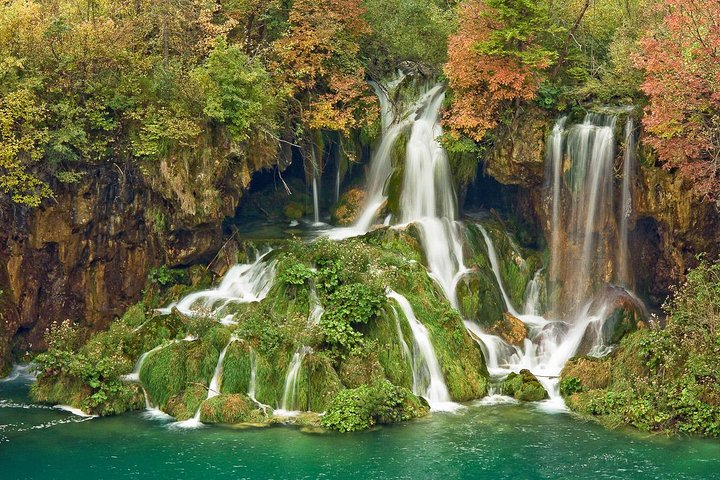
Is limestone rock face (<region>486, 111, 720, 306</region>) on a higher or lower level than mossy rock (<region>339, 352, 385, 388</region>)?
higher

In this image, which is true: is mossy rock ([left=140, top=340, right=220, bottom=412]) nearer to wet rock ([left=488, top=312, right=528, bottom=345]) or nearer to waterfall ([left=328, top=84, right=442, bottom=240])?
waterfall ([left=328, top=84, right=442, bottom=240])

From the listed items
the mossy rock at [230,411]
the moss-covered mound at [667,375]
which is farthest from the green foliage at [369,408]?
Answer: the moss-covered mound at [667,375]

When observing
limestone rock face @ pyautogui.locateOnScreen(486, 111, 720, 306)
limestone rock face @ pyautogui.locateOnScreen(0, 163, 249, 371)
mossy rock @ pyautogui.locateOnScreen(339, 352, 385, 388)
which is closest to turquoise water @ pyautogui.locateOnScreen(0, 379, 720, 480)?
mossy rock @ pyautogui.locateOnScreen(339, 352, 385, 388)

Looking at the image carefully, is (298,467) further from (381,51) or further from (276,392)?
(381,51)

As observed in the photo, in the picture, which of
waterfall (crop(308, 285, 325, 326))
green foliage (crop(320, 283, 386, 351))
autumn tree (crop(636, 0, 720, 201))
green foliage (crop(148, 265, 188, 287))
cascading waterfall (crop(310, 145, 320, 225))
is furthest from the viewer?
cascading waterfall (crop(310, 145, 320, 225))

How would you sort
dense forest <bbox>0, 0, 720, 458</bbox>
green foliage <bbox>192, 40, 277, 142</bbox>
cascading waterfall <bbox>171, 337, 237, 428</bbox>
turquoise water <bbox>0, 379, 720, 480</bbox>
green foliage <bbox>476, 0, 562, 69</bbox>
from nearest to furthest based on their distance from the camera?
1. turquoise water <bbox>0, 379, 720, 480</bbox>
2. cascading waterfall <bbox>171, 337, 237, 428</bbox>
3. dense forest <bbox>0, 0, 720, 458</bbox>
4. green foliage <bbox>192, 40, 277, 142</bbox>
5. green foliage <bbox>476, 0, 562, 69</bbox>

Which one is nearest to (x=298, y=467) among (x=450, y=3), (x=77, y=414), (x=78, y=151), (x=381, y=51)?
(x=77, y=414)

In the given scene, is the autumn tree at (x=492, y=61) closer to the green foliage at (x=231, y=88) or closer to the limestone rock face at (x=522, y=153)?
the limestone rock face at (x=522, y=153)

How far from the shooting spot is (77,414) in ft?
74.1

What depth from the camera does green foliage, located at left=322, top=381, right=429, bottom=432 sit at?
2117 centimetres

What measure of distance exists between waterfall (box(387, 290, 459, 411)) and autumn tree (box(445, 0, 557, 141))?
7.94m

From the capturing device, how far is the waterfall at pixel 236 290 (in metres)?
26.0

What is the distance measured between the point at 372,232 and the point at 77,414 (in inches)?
420

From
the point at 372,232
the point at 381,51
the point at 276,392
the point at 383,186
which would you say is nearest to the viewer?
the point at 276,392
